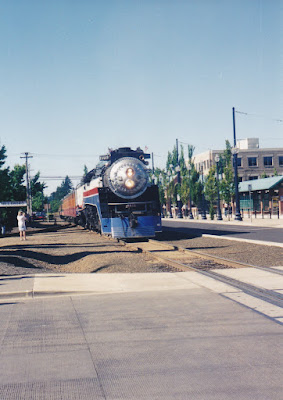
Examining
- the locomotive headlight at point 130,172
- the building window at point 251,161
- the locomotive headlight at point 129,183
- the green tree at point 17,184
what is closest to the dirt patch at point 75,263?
the locomotive headlight at point 129,183

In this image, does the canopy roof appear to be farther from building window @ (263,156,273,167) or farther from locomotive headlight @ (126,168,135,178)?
locomotive headlight @ (126,168,135,178)

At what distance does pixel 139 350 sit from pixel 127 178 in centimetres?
1702

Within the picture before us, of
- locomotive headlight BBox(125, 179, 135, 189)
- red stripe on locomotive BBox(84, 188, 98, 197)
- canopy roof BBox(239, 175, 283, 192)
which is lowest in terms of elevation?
red stripe on locomotive BBox(84, 188, 98, 197)

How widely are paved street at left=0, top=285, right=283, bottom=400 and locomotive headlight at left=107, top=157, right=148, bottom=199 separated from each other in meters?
13.8

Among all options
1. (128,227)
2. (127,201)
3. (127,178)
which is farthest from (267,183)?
(128,227)

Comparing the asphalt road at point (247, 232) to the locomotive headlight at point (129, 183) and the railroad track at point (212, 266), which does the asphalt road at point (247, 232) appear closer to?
the railroad track at point (212, 266)

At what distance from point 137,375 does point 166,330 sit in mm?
1953

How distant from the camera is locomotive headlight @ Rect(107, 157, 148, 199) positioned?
2303 centimetres

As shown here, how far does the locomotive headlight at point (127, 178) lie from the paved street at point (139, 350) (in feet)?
45.3

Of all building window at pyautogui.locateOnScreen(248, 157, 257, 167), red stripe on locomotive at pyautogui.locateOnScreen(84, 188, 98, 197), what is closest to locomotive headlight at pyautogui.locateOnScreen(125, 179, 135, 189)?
red stripe on locomotive at pyautogui.locateOnScreen(84, 188, 98, 197)

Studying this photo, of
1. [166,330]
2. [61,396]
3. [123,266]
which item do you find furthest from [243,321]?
[123,266]

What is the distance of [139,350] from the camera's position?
20.5ft

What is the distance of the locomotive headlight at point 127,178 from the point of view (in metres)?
23.0

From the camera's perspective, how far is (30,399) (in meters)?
4.71
